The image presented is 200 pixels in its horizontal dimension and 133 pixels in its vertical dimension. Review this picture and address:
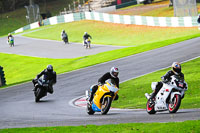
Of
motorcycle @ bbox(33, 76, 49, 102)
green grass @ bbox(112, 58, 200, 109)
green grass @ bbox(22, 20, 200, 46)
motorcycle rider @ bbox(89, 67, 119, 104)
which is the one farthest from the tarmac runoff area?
motorcycle rider @ bbox(89, 67, 119, 104)

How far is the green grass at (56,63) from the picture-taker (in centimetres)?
3444

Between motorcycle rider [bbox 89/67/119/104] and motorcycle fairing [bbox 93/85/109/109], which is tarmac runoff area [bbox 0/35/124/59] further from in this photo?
motorcycle rider [bbox 89/67/119/104]

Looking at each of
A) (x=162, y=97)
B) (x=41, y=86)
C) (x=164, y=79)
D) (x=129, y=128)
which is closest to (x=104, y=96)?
(x=162, y=97)

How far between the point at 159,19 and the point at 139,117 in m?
41.1

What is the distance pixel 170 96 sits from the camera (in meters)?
12.2

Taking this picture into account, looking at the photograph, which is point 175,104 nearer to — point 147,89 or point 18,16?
point 147,89

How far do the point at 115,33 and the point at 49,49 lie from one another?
370 inches

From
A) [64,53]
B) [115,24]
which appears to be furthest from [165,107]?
[115,24]

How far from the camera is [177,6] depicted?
2079 inches

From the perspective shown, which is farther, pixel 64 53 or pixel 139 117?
pixel 64 53

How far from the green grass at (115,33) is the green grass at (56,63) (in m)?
6.38

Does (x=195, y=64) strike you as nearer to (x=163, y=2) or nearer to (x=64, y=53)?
(x=64, y=53)

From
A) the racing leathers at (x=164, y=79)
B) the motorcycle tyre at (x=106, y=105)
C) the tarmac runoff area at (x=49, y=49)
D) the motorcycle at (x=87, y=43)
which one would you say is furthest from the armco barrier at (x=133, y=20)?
the racing leathers at (x=164, y=79)

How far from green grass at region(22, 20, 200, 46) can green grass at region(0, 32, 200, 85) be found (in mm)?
6383
